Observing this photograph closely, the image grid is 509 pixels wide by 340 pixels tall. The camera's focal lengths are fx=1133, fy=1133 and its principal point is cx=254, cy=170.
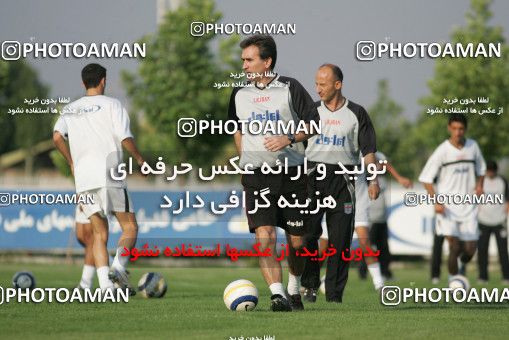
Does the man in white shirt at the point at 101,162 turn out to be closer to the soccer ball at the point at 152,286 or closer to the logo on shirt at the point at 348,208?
the soccer ball at the point at 152,286

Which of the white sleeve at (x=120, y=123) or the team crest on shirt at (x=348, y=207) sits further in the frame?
the team crest on shirt at (x=348, y=207)

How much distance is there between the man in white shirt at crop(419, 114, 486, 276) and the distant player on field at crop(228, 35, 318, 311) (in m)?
5.10

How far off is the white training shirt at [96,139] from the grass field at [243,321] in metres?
1.38

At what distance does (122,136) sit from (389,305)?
137 inches

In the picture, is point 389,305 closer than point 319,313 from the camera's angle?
No

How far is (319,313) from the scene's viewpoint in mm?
10758

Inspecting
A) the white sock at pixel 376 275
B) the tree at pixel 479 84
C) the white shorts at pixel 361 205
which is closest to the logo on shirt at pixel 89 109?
the white shorts at pixel 361 205

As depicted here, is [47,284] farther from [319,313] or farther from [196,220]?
[196,220]

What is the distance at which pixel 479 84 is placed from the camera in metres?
28.1

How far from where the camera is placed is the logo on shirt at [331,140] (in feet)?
41.5

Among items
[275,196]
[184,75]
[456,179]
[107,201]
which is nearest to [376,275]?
[456,179]

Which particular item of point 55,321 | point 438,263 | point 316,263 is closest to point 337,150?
point 316,263

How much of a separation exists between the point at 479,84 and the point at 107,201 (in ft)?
58.0

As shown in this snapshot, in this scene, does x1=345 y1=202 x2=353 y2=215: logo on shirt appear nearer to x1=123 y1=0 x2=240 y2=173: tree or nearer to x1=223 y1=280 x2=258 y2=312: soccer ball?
x1=223 y1=280 x2=258 y2=312: soccer ball
